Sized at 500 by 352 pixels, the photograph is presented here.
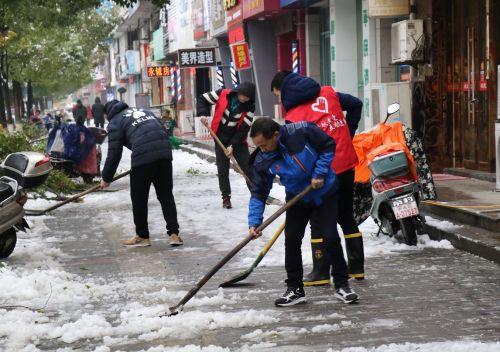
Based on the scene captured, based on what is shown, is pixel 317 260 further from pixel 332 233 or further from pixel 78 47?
pixel 78 47

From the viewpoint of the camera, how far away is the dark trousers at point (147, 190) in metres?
9.34

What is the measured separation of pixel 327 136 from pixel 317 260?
3.80ft

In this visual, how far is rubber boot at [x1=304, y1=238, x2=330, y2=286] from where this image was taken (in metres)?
6.90

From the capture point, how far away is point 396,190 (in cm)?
850

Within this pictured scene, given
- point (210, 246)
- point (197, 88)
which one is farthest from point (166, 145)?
point (197, 88)

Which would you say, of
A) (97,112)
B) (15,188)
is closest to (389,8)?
(15,188)

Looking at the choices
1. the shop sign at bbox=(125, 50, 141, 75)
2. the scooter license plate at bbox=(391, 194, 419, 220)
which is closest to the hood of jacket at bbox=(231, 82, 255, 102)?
the scooter license plate at bbox=(391, 194, 419, 220)

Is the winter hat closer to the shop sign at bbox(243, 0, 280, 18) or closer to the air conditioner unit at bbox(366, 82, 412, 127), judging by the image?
the air conditioner unit at bbox(366, 82, 412, 127)

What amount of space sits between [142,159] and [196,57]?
2077cm

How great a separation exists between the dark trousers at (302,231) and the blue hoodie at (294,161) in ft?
0.68

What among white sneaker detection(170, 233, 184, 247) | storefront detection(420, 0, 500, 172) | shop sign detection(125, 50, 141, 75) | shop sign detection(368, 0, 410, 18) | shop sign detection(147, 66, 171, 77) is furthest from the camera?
shop sign detection(125, 50, 141, 75)

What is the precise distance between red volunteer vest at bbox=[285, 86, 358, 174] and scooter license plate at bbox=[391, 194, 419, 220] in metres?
1.54

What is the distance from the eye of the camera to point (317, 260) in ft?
23.0

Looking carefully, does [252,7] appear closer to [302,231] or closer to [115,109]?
[115,109]
